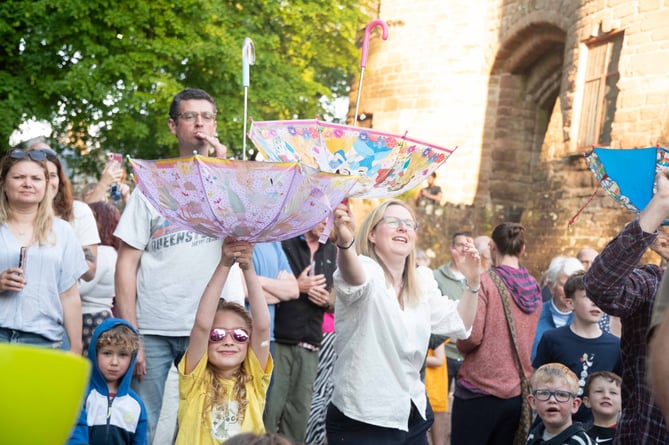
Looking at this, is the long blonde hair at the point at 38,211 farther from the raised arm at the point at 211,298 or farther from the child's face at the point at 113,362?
the raised arm at the point at 211,298

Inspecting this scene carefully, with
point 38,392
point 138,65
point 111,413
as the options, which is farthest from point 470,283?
point 138,65

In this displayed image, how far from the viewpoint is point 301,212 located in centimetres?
341

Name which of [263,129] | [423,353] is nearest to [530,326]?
[423,353]

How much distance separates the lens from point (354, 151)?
3.90 meters

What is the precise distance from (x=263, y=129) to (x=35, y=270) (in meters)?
1.40

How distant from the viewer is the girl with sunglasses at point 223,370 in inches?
155

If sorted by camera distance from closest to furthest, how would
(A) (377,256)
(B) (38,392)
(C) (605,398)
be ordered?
(B) (38,392) → (A) (377,256) → (C) (605,398)

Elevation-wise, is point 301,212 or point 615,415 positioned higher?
point 301,212

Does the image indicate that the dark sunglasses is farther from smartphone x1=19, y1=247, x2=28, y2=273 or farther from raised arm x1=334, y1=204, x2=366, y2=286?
raised arm x1=334, y1=204, x2=366, y2=286

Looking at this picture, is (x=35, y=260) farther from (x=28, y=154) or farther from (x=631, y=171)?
(x=631, y=171)

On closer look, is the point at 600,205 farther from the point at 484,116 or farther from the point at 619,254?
the point at 619,254

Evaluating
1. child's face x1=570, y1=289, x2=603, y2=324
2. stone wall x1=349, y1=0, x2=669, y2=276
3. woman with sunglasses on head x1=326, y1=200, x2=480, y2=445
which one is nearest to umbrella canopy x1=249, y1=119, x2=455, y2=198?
woman with sunglasses on head x1=326, y1=200, x2=480, y2=445

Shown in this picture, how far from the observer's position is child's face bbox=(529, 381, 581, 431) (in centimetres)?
507

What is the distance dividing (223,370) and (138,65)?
38.5ft
